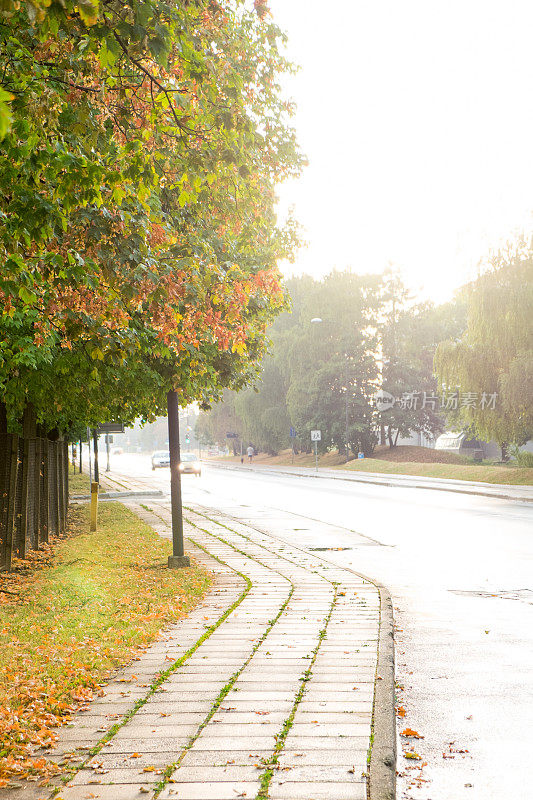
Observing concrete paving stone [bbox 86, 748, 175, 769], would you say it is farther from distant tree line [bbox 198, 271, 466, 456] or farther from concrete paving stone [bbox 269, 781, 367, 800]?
distant tree line [bbox 198, 271, 466, 456]

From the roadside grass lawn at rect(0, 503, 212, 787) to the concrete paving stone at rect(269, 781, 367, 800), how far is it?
1.10 m

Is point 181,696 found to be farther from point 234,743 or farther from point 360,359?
point 360,359

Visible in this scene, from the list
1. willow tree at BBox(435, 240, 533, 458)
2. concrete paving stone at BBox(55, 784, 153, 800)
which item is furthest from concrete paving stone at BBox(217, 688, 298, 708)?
willow tree at BBox(435, 240, 533, 458)

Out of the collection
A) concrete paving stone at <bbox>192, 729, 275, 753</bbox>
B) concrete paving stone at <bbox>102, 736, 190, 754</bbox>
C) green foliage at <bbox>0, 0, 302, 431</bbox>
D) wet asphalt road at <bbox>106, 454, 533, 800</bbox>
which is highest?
green foliage at <bbox>0, 0, 302, 431</bbox>

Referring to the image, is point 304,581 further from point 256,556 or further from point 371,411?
point 371,411

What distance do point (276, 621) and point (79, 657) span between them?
Answer: 198cm

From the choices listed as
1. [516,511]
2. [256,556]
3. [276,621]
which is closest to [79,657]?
[276,621]

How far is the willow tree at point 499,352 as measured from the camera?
34.5 meters

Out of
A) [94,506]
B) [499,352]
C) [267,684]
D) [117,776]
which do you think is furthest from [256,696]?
[499,352]

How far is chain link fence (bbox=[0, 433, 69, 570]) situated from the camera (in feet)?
40.1

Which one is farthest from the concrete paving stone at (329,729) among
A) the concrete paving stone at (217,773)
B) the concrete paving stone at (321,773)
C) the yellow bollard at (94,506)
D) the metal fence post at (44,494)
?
the yellow bollard at (94,506)

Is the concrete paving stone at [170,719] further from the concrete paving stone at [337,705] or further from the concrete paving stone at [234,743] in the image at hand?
the concrete paving stone at [337,705]

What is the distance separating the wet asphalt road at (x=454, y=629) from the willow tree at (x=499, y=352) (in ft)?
42.1

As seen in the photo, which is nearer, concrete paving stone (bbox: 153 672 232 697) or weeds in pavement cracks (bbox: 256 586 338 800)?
weeds in pavement cracks (bbox: 256 586 338 800)
